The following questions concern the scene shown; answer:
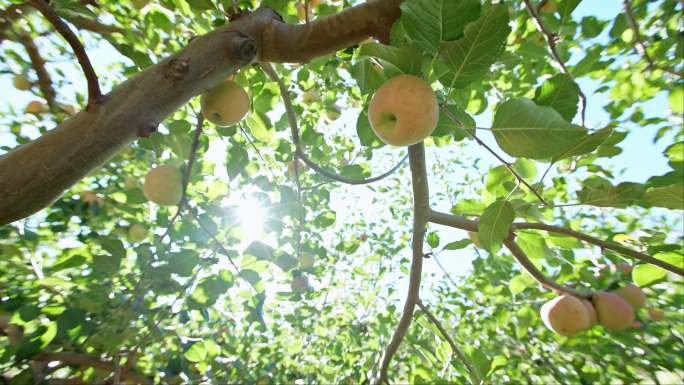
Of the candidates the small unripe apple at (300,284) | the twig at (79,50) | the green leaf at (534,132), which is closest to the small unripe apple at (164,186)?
the small unripe apple at (300,284)

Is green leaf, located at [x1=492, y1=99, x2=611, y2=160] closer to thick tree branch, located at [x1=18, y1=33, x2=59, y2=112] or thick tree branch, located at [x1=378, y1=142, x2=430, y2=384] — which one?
thick tree branch, located at [x1=378, y1=142, x2=430, y2=384]

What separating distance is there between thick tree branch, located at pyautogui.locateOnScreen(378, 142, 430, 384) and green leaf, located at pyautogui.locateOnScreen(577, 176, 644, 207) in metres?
0.51

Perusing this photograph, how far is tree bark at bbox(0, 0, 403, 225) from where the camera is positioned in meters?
0.68

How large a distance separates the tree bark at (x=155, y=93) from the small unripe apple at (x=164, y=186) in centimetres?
88

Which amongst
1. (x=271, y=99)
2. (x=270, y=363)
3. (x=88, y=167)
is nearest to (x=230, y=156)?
(x=271, y=99)

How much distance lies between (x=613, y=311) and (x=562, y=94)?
1.87m

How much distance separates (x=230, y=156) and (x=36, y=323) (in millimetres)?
1428

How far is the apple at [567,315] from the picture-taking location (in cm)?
208

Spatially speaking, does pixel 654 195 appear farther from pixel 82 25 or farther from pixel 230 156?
pixel 82 25

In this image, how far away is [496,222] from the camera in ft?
3.71

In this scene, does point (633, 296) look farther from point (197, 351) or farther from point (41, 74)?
point (41, 74)

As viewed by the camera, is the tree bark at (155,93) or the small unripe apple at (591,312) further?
the small unripe apple at (591,312)

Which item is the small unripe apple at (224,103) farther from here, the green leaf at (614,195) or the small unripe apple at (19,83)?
the small unripe apple at (19,83)

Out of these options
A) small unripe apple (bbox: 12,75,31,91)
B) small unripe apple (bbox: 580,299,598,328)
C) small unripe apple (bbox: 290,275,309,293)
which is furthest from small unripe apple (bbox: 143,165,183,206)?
small unripe apple (bbox: 12,75,31,91)
